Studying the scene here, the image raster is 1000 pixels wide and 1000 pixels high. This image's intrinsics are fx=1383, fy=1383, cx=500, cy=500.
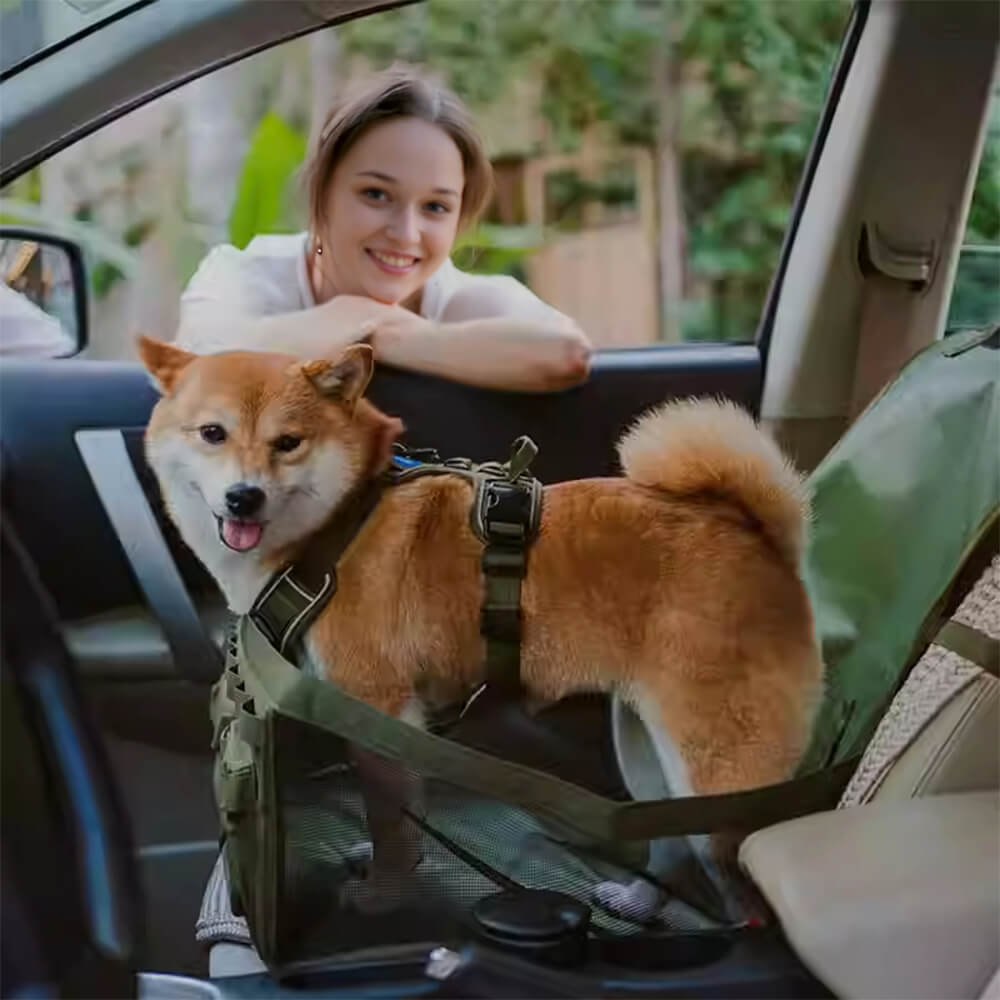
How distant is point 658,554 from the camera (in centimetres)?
126

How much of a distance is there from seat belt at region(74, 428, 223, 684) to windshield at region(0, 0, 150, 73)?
34cm

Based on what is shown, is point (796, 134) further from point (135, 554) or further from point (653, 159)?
point (135, 554)

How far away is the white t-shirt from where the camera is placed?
1.25 meters

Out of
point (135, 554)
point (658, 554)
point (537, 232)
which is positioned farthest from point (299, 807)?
point (537, 232)

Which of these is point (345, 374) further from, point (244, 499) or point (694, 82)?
point (694, 82)

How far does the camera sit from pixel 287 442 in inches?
48.3

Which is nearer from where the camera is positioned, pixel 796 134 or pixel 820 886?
pixel 820 886

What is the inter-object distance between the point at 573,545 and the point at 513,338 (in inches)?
8.0

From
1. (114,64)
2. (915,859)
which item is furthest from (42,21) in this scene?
(915,859)

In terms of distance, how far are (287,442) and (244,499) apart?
0.21 feet

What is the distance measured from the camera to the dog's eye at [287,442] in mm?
1223

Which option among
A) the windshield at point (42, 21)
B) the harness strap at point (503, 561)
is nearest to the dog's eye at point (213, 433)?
the harness strap at point (503, 561)

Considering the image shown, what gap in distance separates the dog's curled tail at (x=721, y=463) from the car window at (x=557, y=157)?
0.27 ft

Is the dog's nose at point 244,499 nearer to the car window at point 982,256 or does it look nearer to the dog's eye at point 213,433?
the dog's eye at point 213,433
